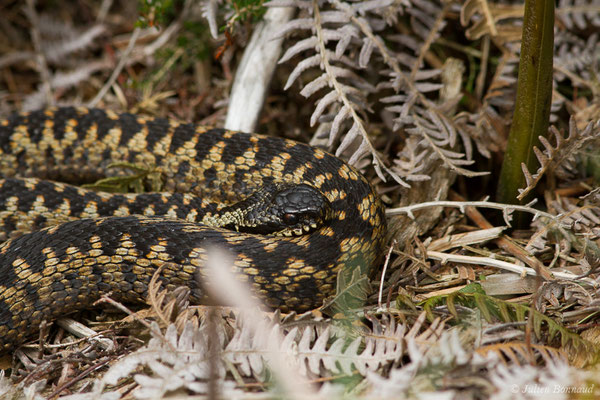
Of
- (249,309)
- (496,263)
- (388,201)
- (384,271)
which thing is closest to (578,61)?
(388,201)

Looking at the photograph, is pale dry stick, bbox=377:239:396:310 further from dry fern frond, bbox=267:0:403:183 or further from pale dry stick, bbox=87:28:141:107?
pale dry stick, bbox=87:28:141:107

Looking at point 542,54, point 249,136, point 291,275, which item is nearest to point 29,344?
point 291,275

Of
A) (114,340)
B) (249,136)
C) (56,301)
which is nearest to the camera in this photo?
(114,340)

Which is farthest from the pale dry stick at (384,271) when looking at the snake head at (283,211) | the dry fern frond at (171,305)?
the dry fern frond at (171,305)

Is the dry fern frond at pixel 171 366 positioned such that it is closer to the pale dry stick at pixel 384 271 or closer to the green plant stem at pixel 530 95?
the pale dry stick at pixel 384 271

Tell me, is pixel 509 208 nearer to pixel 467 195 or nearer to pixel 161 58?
pixel 467 195

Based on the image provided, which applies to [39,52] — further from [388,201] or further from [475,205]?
[475,205]

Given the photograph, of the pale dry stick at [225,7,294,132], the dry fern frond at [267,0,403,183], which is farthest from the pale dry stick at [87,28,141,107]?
the dry fern frond at [267,0,403,183]
